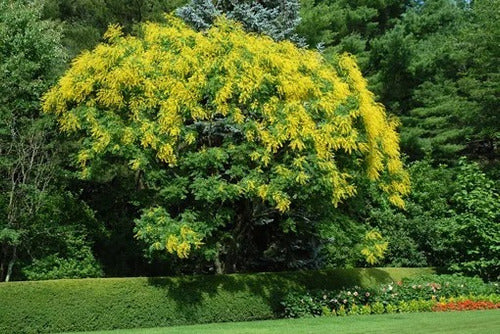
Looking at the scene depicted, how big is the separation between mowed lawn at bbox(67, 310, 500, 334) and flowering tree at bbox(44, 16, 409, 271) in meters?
1.81

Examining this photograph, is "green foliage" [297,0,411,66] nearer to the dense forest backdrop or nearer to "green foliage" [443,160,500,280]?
the dense forest backdrop

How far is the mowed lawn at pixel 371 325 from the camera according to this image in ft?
35.2

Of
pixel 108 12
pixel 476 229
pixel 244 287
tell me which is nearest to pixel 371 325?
pixel 244 287

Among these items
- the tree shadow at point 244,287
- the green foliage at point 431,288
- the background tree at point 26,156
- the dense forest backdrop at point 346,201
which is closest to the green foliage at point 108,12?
the dense forest backdrop at point 346,201

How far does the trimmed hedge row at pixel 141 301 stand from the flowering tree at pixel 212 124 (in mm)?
1045

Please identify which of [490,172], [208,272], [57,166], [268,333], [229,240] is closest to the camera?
[268,333]

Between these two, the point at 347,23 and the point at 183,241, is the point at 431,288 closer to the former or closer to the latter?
the point at 183,241

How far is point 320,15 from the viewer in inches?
993

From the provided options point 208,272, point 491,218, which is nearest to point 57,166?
point 208,272

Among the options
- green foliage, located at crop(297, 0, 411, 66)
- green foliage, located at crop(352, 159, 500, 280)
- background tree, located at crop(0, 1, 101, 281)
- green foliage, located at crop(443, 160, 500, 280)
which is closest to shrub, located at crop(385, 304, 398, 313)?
green foliage, located at crop(352, 159, 500, 280)

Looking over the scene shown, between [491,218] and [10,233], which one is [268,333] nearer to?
[10,233]

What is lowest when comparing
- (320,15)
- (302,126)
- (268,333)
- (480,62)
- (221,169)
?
(268,333)

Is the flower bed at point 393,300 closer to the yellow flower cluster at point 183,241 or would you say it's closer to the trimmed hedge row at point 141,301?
the trimmed hedge row at point 141,301

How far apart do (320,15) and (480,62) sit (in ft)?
20.9
